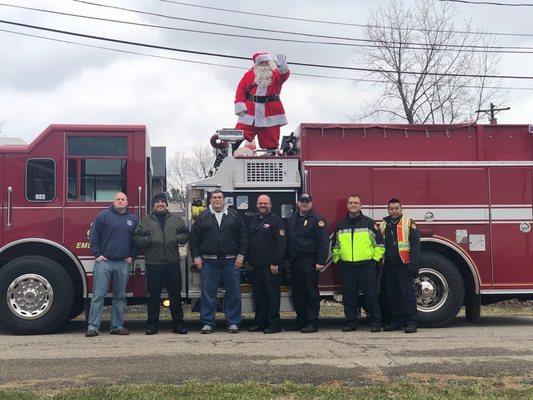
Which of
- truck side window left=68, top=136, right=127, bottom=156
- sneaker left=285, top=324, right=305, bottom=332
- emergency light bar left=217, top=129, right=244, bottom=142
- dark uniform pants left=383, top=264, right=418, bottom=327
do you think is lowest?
sneaker left=285, top=324, right=305, bottom=332

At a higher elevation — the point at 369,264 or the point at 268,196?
the point at 268,196

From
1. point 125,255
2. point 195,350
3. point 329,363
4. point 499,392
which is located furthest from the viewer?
point 125,255

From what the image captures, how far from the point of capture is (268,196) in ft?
30.9

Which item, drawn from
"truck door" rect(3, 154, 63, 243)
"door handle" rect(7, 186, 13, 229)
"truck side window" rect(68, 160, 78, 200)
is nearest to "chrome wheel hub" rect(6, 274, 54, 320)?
"truck door" rect(3, 154, 63, 243)

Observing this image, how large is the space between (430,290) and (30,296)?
5534 mm

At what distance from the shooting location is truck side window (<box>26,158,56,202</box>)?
900 centimetres

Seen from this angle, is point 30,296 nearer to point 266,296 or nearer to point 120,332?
point 120,332

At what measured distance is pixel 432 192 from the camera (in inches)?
374

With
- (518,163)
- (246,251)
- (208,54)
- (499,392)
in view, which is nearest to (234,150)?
(246,251)

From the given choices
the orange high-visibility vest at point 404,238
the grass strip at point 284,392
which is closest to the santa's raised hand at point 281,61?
the orange high-visibility vest at point 404,238

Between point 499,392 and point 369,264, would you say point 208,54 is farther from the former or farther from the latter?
point 499,392

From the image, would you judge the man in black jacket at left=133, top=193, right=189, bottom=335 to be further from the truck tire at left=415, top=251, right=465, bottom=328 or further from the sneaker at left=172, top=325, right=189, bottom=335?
the truck tire at left=415, top=251, right=465, bottom=328

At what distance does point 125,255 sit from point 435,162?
4.60 m

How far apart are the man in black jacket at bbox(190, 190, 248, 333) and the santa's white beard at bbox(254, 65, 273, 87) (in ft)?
8.60
